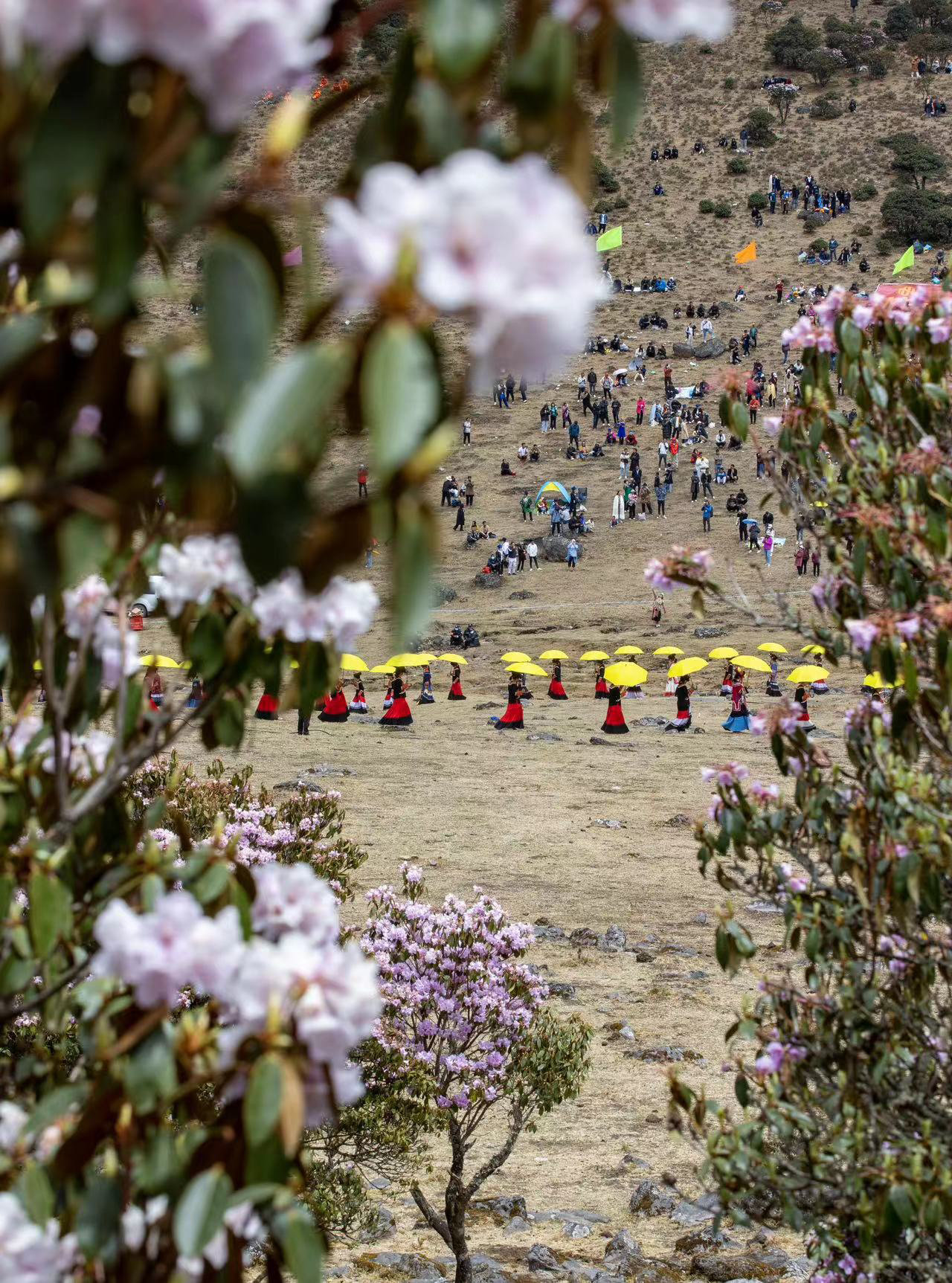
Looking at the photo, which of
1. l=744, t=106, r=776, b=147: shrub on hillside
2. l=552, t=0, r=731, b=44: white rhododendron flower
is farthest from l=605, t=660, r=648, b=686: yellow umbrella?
l=744, t=106, r=776, b=147: shrub on hillside

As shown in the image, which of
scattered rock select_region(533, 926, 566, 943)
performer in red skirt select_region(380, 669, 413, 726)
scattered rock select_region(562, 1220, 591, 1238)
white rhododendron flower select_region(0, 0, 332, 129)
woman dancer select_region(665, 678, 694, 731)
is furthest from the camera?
performer in red skirt select_region(380, 669, 413, 726)

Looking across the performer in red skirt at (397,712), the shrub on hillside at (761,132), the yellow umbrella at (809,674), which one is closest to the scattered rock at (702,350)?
the shrub on hillside at (761,132)

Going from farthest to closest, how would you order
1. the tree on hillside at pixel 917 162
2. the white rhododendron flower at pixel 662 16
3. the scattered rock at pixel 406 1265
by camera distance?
the tree on hillside at pixel 917 162, the scattered rock at pixel 406 1265, the white rhododendron flower at pixel 662 16

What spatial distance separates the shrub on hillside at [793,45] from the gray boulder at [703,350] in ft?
127

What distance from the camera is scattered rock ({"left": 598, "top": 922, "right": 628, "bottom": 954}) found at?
569 inches

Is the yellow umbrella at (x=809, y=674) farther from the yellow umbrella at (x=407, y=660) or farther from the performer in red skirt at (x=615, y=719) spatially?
the yellow umbrella at (x=407, y=660)

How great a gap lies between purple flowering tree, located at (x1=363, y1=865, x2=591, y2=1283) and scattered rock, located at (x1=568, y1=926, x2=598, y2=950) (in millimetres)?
6181

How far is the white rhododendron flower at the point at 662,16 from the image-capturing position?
1164 millimetres

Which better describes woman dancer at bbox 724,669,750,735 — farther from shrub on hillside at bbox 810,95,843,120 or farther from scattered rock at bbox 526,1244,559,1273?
shrub on hillside at bbox 810,95,843,120

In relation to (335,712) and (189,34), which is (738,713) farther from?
(189,34)

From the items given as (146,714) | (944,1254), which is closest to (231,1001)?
(146,714)

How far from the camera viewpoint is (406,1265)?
28.6 ft

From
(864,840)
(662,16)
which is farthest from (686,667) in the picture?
(662,16)

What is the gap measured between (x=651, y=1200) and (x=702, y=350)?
176ft
